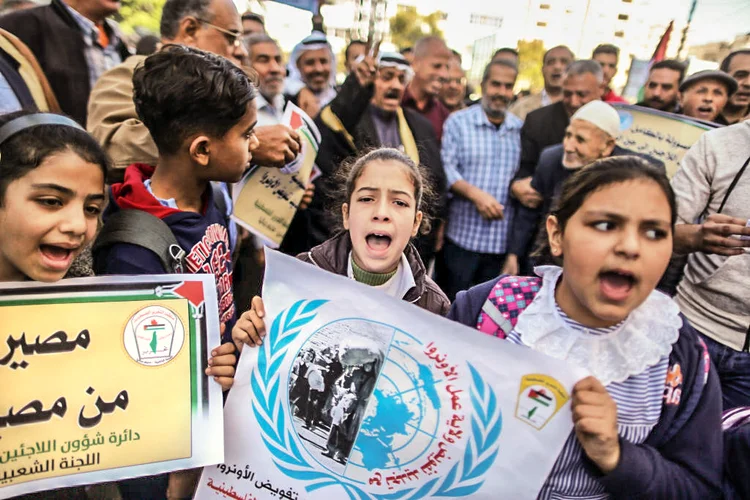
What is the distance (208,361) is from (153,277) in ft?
0.93

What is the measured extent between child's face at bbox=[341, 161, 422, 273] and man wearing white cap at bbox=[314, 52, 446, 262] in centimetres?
117

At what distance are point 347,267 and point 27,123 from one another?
1.10 m

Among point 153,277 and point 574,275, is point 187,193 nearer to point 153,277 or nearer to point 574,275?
point 153,277

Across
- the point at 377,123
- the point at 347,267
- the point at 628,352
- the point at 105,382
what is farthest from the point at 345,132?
the point at 628,352

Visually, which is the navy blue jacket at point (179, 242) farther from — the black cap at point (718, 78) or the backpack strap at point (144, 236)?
the black cap at point (718, 78)

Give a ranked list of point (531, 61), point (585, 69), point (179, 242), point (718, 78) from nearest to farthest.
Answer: point (179, 242), point (718, 78), point (585, 69), point (531, 61)

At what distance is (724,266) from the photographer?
1.98 metres

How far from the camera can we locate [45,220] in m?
1.28

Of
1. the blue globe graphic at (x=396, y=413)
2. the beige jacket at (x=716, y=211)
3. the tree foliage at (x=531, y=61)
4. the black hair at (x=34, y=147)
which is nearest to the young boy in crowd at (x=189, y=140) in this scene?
the black hair at (x=34, y=147)

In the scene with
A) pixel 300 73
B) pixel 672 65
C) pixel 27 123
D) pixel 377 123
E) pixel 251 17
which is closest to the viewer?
pixel 27 123

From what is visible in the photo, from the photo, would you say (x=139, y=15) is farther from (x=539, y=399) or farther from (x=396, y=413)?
(x=539, y=399)

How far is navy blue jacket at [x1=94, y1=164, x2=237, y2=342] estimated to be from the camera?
1.49m

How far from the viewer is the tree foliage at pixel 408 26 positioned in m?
33.3

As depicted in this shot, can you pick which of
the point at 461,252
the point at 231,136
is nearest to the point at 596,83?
the point at 461,252
